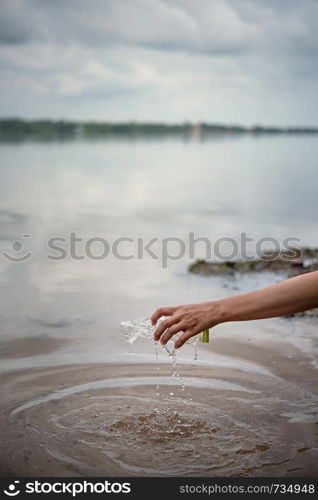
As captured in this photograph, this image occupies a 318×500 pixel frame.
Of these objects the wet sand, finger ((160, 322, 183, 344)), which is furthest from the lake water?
finger ((160, 322, 183, 344))

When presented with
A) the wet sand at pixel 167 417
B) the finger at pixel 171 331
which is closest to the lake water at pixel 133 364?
the wet sand at pixel 167 417

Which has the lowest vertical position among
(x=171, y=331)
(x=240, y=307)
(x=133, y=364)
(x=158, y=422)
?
(x=158, y=422)

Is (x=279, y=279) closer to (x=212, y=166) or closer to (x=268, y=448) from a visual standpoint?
(x=268, y=448)

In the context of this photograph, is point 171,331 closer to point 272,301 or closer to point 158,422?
point 272,301

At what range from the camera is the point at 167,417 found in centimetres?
458

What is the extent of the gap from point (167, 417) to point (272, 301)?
5.18 feet

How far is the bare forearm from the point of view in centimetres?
329

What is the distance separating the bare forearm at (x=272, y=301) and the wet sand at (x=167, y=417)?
1.07 metres

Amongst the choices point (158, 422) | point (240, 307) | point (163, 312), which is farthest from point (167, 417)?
point (240, 307)

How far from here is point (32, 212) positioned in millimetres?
16406

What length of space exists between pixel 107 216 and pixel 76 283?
7.68 metres

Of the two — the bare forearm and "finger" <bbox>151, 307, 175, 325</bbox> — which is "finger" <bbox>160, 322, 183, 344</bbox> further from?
the bare forearm

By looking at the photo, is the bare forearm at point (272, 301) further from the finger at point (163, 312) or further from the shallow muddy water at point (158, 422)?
the shallow muddy water at point (158, 422)

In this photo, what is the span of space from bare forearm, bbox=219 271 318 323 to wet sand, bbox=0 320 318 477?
1.07 m
